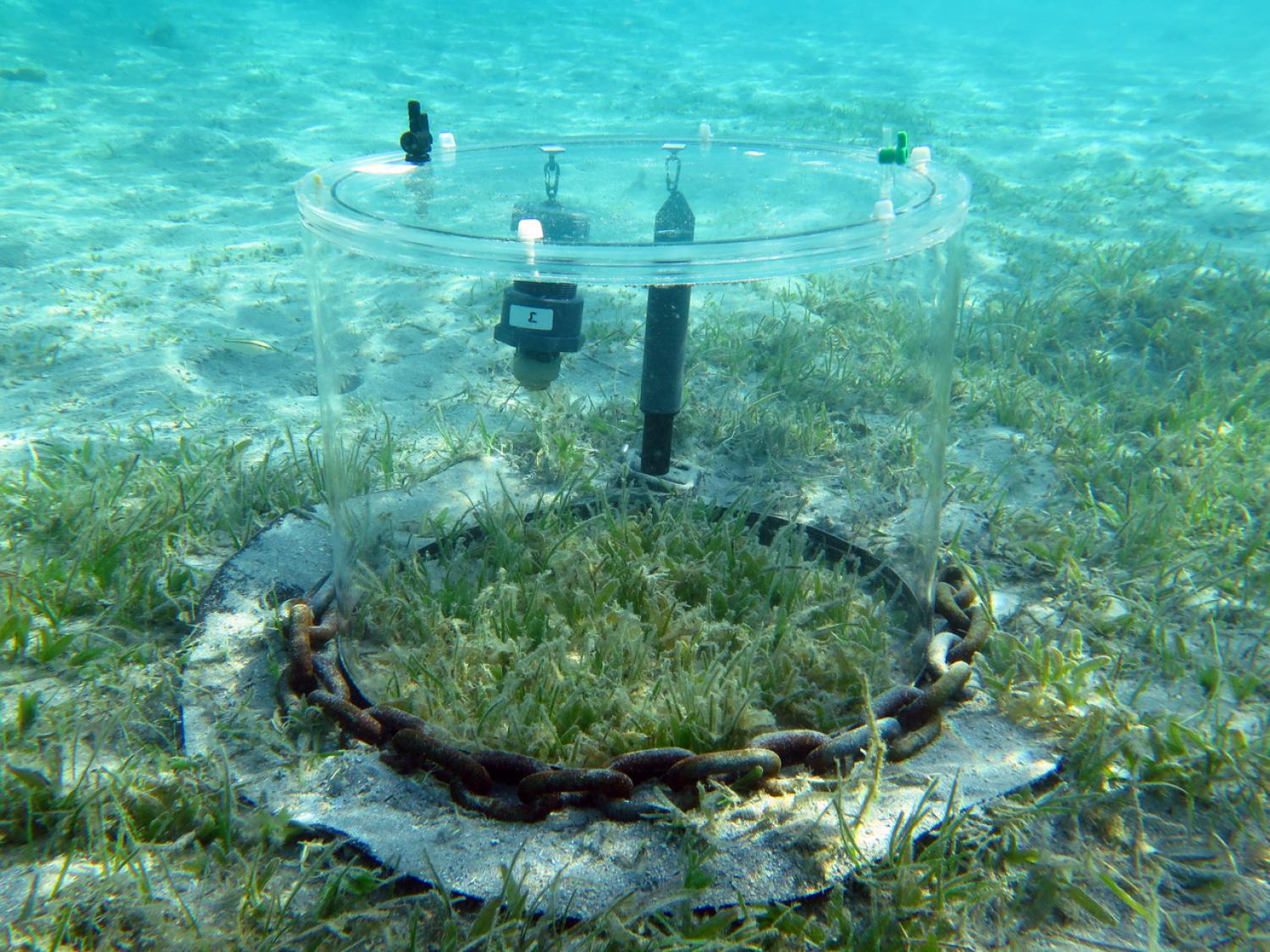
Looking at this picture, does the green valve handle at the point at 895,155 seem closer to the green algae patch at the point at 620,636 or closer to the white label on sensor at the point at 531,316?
the white label on sensor at the point at 531,316

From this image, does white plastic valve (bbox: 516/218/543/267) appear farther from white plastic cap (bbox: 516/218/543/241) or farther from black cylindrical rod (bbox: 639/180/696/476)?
black cylindrical rod (bbox: 639/180/696/476)

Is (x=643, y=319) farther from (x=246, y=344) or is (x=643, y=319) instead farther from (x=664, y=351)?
(x=246, y=344)

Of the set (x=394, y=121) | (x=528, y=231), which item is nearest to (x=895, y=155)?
(x=528, y=231)

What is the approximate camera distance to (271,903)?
1513mm

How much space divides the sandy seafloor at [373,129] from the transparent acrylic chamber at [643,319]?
275mm

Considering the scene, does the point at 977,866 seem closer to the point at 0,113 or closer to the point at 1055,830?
the point at 1055,830

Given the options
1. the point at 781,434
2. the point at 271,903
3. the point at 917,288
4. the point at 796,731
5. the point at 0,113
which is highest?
the point at 0,113

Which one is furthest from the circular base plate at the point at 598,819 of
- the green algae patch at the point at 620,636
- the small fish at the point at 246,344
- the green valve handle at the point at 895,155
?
the small fish at the point at 246,344

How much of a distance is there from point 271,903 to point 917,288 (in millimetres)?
2146

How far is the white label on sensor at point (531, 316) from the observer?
7.06 ft

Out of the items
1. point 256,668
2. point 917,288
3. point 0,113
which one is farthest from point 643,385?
point 0,113

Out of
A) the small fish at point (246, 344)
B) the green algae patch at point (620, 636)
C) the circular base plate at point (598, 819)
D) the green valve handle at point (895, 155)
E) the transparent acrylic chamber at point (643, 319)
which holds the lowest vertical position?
the circular base plate at point (598, 819)

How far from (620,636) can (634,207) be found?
1.28 metres

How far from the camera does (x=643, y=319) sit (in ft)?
13.2
